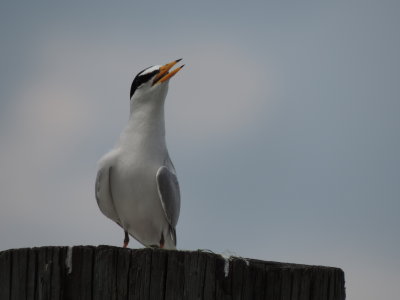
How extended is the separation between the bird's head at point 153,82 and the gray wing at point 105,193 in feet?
Answer: 3.86

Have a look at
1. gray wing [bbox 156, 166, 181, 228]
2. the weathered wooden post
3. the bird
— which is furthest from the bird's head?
the weathered wooden post

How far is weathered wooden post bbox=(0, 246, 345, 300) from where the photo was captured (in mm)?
4578

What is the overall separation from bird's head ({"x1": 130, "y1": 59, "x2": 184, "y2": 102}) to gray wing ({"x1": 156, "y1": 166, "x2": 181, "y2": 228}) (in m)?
1.14

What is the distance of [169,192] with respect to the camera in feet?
29.7

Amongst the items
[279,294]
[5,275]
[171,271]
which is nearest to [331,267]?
[279,294]

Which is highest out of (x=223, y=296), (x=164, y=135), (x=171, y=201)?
(x=164, y=135)

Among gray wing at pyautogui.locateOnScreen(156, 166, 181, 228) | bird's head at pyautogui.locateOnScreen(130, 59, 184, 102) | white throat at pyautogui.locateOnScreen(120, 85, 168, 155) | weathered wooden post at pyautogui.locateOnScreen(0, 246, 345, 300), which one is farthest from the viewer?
bird's head at pyautogui.locateOnScreen(130, 59, 184, 102)

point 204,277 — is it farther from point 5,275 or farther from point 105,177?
point 105,177

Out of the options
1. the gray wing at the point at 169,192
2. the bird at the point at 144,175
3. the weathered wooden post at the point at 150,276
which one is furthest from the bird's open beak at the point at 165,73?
the weathered wooden post at the point at 150,276

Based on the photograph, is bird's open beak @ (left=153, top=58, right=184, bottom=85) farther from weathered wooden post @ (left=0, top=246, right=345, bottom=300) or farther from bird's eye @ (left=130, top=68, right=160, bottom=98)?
weathered wooden post @ (left=0, top=246, right=345, bottom=300)

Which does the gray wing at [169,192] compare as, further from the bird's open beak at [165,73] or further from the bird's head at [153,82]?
the bird's open beak at [165,73]

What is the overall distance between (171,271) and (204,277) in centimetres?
22

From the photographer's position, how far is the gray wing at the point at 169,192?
898 centimetres

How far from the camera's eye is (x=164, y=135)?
372 inches
